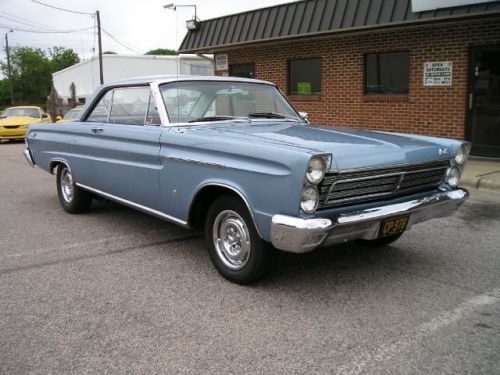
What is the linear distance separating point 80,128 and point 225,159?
2719 millimetres

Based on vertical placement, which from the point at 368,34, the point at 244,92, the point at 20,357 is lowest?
the point at 20,357

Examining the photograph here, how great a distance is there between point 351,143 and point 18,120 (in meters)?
17.9

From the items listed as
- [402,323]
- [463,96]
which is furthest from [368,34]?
[402,323]

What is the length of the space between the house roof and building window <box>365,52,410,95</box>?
106 cm

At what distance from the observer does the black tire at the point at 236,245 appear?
12.5 feet

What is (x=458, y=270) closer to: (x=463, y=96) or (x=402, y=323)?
(x=402, y=323)

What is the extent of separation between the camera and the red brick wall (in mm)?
9820

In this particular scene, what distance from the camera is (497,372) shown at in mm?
2748

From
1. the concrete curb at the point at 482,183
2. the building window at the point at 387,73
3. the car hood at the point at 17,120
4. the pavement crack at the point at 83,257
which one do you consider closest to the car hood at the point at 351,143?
the pavement crack at the point at 83,257

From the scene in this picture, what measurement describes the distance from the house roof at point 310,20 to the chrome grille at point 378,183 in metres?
5.63

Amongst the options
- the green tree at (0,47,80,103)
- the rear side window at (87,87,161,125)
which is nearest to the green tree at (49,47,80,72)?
the green tree at (0,47,80,103)

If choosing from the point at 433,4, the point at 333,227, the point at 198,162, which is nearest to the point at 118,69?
the point at 433,4

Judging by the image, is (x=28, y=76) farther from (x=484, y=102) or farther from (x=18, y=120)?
(x=484, y=102)

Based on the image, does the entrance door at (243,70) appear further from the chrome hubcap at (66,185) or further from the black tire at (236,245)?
the black tire at (236,245)
